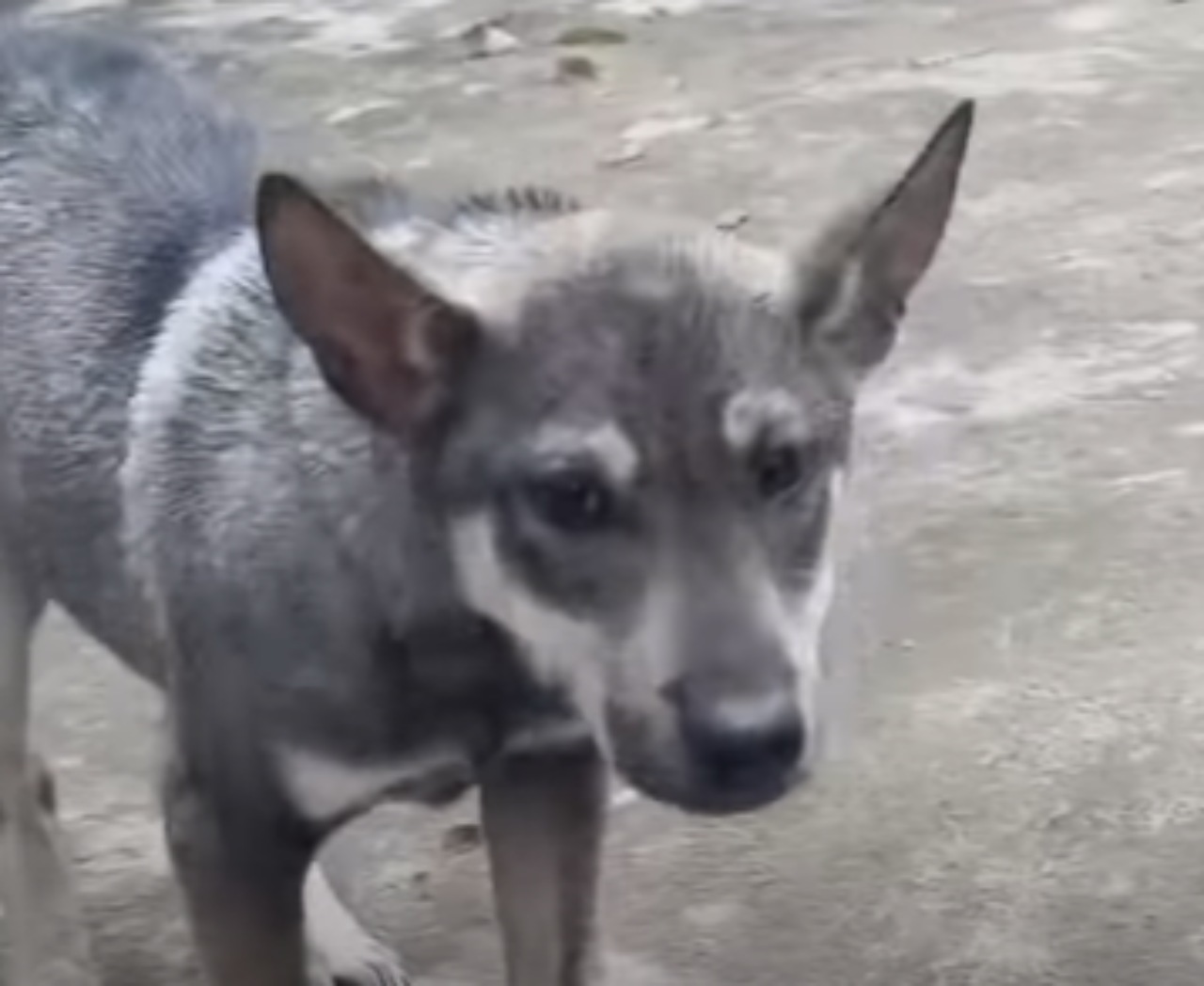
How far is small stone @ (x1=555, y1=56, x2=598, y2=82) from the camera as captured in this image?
7895mm

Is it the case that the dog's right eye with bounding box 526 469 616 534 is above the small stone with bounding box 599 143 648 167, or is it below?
above

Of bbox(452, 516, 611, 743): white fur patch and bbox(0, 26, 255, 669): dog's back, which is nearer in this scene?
bbox(452, 516, 611, 743): white fur patch

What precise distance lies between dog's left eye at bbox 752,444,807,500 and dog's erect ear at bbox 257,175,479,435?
305 millimetres

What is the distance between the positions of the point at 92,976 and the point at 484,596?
3.97ft

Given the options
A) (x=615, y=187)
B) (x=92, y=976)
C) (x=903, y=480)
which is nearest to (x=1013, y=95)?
(x=615, y=187)

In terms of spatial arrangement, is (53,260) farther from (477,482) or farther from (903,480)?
(903,480)

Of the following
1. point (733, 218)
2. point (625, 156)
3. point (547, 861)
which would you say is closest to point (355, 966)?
point (547, 861)

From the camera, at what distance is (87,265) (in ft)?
12.1

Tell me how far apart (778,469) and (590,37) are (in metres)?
5.37

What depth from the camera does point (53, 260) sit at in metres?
3.72

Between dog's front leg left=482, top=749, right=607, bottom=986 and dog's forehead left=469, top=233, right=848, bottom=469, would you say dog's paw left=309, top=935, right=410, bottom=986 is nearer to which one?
dog's front leg left=482, top=749, right=607, bottom=986

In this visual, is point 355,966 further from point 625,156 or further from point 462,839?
point 625,156

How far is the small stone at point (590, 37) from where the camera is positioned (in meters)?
8.21

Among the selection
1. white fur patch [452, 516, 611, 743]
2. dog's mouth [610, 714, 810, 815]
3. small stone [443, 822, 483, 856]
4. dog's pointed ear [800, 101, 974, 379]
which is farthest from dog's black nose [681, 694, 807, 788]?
small stone [443, 822, 483, 856]
